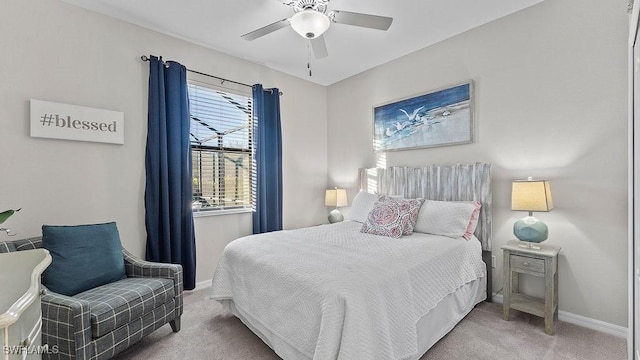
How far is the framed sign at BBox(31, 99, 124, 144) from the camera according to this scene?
2.32m

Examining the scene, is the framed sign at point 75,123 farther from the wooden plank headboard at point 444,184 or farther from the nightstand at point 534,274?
the nightstand at point 534,274

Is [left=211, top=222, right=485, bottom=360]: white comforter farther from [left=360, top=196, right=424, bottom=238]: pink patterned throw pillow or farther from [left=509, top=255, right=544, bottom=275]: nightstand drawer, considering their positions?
[left=509, top=255, right=544, bottom=275]: nightstand drawer

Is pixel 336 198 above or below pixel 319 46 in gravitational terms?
below

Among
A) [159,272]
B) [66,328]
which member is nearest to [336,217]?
[159,272]

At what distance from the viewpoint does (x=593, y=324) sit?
2324 mm

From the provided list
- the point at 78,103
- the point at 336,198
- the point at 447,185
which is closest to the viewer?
the point at 78,103

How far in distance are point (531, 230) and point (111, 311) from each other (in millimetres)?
3176

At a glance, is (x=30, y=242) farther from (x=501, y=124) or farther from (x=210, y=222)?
(x=501, y=124)

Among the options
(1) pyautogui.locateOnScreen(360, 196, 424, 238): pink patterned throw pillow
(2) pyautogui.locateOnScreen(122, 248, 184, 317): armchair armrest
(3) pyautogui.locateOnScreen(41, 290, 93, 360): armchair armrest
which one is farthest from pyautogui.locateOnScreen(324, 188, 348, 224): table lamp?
(3) pyautogui.locateOnScreen(41, 290, 93, 360): armchair armrest

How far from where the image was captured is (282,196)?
408cm

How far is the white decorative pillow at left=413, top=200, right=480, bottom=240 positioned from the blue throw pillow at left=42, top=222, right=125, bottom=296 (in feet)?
8.87

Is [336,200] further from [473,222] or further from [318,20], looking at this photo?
[318,20]

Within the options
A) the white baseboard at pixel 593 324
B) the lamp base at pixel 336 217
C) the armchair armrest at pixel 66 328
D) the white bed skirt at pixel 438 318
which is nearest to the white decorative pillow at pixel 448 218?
the white bed skirt at pixel 438 318

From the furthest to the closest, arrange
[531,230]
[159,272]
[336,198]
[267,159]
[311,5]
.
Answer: [336,198] < [267,159] < [531,230] < [159,272] < [311,5]
